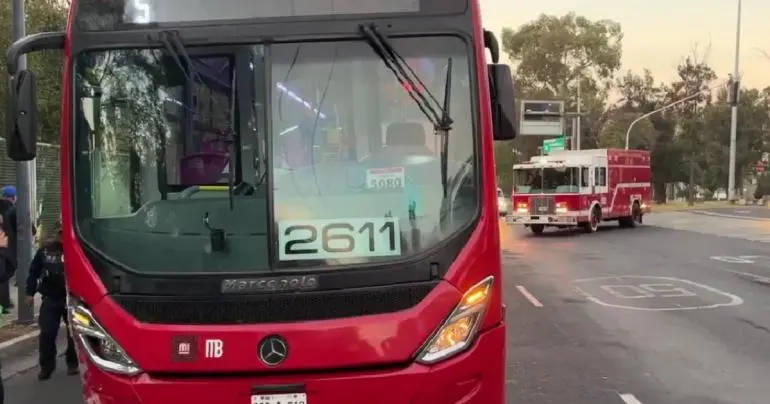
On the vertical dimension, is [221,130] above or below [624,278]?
above

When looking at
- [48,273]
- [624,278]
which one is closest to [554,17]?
[624,278]

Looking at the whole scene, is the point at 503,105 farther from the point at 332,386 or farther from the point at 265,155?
the point at 332,386

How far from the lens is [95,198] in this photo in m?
4.11

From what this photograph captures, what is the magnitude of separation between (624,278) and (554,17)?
226 ft

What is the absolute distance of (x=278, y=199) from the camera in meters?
3.93

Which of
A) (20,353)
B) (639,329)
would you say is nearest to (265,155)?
(20,353)

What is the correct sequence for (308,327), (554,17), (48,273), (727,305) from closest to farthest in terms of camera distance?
(308,327) → (48,273) → (727,305) → (554,17)

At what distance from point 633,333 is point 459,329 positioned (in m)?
5.85

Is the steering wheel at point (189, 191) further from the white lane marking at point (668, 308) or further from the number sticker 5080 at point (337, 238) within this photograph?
the white lane marking at point (668, 308)

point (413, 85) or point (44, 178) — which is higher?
point (413, 85)

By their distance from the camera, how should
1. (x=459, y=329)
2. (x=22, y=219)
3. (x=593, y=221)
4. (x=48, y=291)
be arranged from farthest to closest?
(x=593, y=221) < (x=22, y=219) < (x=48, y=291) < (x=459, y=329)

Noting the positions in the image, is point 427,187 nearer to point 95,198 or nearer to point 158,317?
point 158,317

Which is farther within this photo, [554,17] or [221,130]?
[554,17]

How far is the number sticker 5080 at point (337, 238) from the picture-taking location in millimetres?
3846
